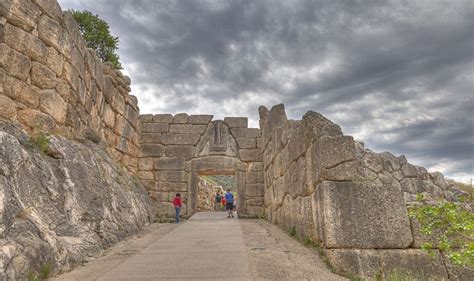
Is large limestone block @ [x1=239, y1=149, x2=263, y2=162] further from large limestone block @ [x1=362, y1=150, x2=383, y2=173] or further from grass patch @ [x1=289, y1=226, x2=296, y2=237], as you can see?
grass patch @ [x1=289, y1=226, x2=296, y2=237]

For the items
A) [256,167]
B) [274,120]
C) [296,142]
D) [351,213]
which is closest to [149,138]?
[256,167]

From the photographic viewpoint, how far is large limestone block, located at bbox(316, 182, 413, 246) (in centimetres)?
373

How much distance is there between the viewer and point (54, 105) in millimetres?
5301

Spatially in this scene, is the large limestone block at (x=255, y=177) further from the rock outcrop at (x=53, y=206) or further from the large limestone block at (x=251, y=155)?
the rock outcrop at (x=53, y=206)

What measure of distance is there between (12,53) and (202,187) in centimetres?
1248

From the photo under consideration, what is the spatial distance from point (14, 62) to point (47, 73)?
597 mm

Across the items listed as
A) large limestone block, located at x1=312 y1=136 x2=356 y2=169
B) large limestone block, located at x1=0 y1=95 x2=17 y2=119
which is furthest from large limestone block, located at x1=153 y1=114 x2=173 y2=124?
large limestone block, located at x1=312 y1=136 x2=356 y2=169

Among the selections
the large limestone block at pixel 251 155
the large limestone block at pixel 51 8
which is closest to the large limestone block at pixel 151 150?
the large limestone block at pixel 251 155

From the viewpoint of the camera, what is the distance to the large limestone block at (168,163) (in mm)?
10648

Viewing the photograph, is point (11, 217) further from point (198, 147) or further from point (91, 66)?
point (198, 147)

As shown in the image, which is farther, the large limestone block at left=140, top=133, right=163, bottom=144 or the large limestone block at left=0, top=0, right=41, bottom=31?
the large limestone block at left=140, top=133, right=163, bottom=144

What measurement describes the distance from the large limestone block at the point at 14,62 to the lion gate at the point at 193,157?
19.9ft

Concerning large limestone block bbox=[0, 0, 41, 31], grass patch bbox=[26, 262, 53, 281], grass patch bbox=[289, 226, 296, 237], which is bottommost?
grass patch bbox=[26, 262, 53, 281]

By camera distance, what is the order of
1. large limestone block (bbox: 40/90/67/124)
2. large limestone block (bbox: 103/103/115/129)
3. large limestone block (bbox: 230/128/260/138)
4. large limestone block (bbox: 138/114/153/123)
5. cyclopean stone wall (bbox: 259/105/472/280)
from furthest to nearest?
large limestone block (bbox: 230/128/260/138)
large limestone block (bbox: 138/114/153/123)
large limestone block (bbox: 103/103/115/129)
large limestone block (bbox: 40/90/67/124)
cyclopean stone wall (bbox: 259/105/472/280)
